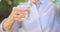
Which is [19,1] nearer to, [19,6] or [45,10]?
[19,6]

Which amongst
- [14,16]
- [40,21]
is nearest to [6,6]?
[14,16]

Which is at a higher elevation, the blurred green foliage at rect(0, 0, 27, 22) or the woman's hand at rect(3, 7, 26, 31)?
the blurred green foliage at rect(0, 0, 27, 22)

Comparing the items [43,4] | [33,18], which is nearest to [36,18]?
[33,18]

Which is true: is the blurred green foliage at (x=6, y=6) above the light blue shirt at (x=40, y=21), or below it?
above

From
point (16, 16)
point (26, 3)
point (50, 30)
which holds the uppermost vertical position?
point (26, 3)

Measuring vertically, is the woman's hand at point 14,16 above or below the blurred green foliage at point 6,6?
below

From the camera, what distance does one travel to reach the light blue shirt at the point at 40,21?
4.19ft

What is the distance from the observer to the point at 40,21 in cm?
129

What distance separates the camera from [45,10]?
1.30 meters

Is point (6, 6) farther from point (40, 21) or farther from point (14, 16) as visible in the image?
point (40, 21)

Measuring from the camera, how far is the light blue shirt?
1278 mm

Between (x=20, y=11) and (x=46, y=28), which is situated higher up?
(x=20, y=11)

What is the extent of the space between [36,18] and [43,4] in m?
0.13

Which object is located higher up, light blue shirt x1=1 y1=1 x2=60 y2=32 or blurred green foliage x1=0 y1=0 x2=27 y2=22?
blurred green foliage x1=0 y1=0 x2=27 y2=22
